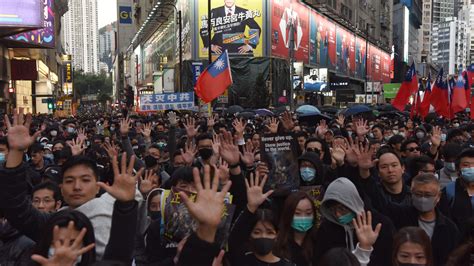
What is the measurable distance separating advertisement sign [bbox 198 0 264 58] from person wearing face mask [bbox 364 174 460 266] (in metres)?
38.0

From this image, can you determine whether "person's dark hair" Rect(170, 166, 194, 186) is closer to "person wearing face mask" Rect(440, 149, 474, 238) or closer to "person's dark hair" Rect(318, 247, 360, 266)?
"person's dark hair" Rect(318, 247, 360, 266)

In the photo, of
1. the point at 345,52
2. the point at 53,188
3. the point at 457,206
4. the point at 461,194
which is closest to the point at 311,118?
the point at 461,194

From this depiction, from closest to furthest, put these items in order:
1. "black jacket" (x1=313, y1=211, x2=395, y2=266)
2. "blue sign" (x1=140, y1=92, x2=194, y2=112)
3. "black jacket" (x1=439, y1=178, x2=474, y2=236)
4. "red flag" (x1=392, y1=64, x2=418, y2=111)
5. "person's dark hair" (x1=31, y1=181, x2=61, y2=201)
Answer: "black jacket" (x1=313, y1=211, x2=395, y2=266)
"person's dark hair" (x1=31, y1=181, x2=61, y2=201)
"black jacket" (x1=439, y1=178, x2=474, y2=236)
"red flag" (x1=392, y1=64, x2=418, y2=111)
"blue sign" (x1=140, y1=92, x2=194, y2=112)

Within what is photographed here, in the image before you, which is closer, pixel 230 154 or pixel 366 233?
pixel 366 233

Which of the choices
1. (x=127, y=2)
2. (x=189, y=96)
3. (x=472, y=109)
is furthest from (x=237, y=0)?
(x=127, y=2)

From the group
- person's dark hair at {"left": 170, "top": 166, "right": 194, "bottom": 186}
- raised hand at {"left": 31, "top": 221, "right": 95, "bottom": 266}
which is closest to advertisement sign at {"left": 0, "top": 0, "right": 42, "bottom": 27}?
person's dark hair at {"left": 170, "top": 166, "right": 194, "bottom": 186}

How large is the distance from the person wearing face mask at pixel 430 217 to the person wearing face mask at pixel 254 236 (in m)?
1.20

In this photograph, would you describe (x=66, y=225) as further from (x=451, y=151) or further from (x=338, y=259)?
(x=451, y=151)

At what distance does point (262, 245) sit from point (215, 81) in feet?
37.1

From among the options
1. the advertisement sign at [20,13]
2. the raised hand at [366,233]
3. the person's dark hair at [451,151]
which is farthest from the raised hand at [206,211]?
the advertisement sign at [20,13]

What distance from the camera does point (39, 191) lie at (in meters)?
4.97

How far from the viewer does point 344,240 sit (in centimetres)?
441

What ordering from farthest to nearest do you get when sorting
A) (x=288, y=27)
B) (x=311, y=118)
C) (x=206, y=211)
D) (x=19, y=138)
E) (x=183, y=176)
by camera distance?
(x=288, y=27)
(x=311, y=118)
(x=183, y=176)
(x=19, y=138)
(x=206, y=211)

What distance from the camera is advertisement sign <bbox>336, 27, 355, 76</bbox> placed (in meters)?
64.6
